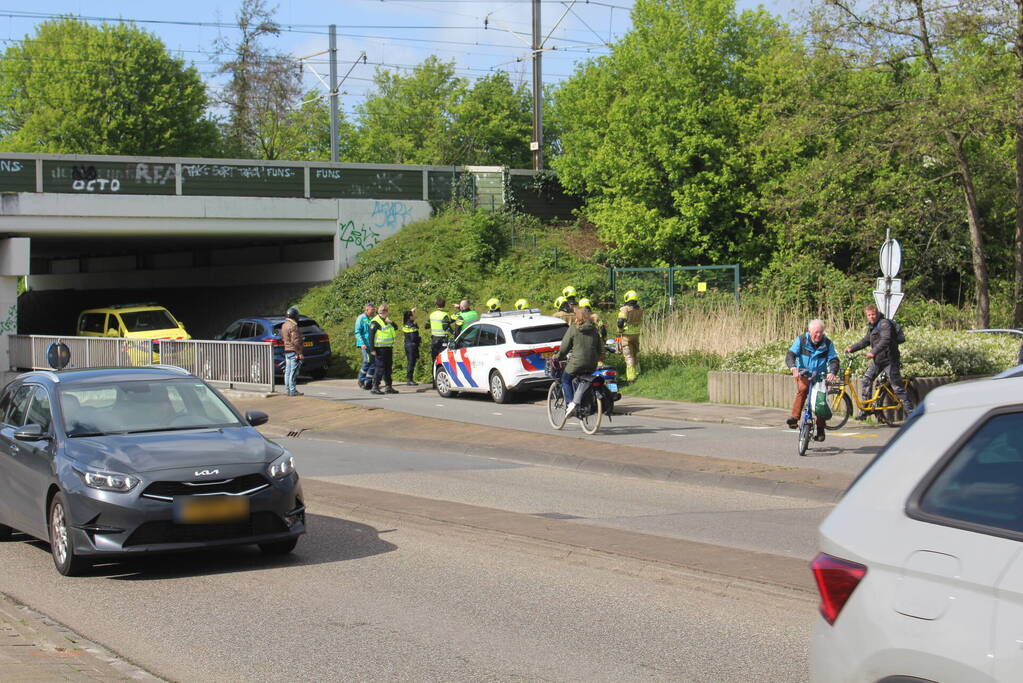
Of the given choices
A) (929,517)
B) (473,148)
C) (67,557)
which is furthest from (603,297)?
(473,148)

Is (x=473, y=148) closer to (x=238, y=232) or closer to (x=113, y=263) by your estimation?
(x=113, y=263)

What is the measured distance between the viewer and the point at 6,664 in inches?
227

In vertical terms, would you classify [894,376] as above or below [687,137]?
below

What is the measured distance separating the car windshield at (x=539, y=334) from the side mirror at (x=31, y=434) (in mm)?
13963

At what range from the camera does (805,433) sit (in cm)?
1465

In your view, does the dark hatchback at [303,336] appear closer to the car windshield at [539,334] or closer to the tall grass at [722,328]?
the car windshield at [539,334]

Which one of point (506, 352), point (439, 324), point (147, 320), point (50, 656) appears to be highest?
point (147, 320)

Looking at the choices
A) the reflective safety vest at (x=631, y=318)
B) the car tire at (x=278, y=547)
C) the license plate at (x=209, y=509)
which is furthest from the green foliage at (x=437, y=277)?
the license plate at (x=209, y=509)

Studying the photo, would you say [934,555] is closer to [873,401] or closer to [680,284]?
[873,401]

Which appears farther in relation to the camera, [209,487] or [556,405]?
[556,405]

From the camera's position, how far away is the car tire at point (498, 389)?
2259 centimetres

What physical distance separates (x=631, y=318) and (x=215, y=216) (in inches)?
579

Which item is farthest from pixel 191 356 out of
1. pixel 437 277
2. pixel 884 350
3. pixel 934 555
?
pixel 934 555

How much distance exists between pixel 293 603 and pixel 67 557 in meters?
1.91
